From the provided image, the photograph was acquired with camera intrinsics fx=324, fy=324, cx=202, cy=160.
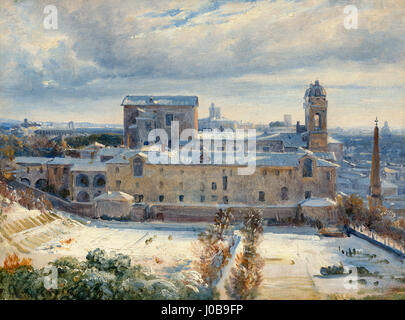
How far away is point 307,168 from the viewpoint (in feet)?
19.1

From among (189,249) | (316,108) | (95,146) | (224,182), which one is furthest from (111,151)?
(316,108)

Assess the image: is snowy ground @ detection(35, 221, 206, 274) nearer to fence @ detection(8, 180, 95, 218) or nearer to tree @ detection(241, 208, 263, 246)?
fence @ detection(8, 180, 95, 218)

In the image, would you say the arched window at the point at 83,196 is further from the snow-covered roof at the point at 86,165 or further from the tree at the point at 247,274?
the tree at the point at 247,274

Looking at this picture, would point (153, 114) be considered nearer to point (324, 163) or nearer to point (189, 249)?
point (189, 249)

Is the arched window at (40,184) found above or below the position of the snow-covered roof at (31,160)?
below

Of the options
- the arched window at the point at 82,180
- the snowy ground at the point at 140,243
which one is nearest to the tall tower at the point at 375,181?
the snowy ground at the point at 140,243

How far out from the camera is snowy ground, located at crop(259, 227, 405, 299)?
479cm

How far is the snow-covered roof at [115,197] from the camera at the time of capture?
18.9 ft

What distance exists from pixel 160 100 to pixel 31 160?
2.58m

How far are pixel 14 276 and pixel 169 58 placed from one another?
4.30 meters

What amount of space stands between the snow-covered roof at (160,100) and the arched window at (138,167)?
1.04 m
